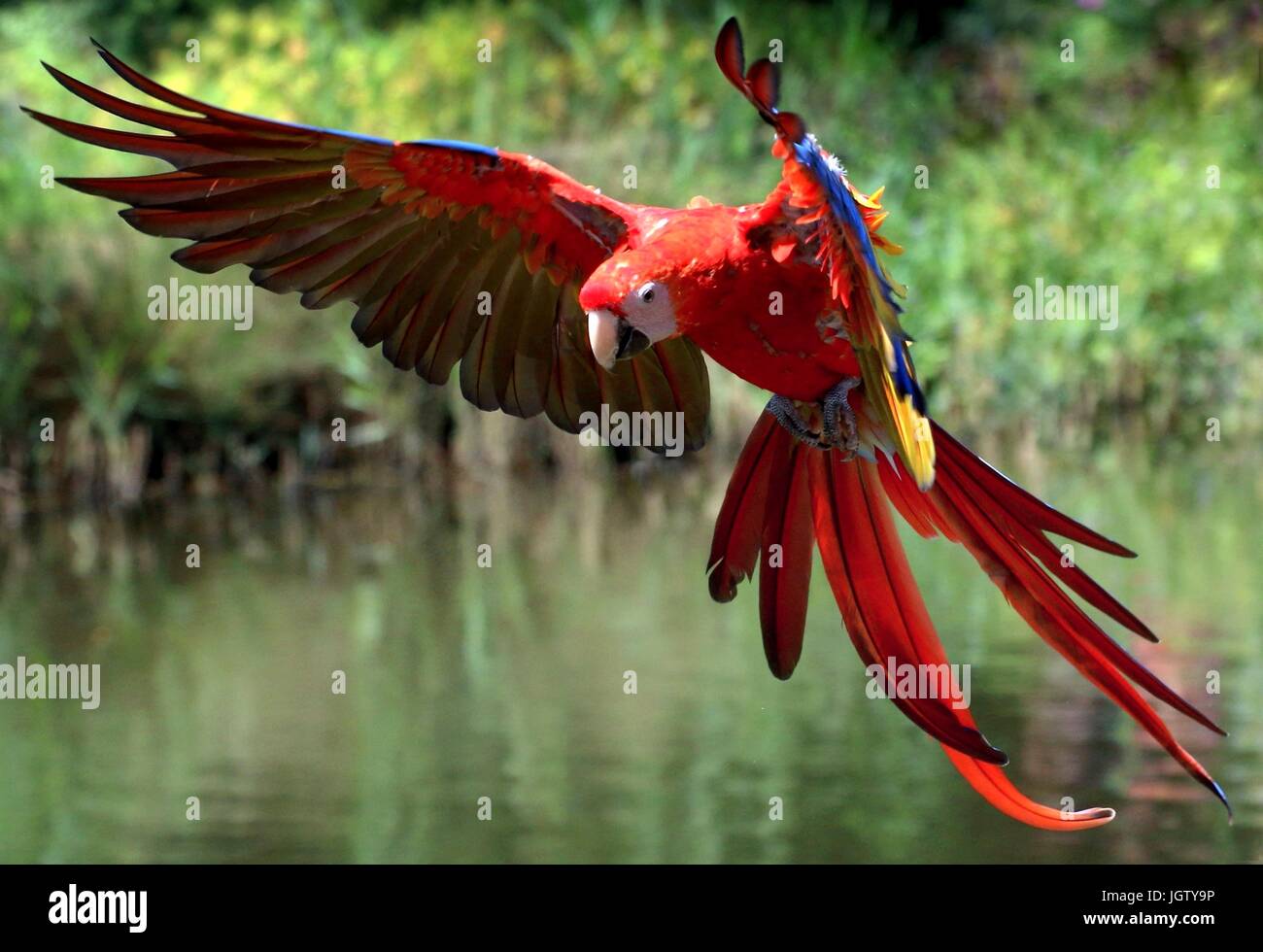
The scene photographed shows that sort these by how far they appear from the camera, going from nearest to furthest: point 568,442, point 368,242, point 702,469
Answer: point 368,242 < point 568,442 < point 702,469

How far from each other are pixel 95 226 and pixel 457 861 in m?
5.64

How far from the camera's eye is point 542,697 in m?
8.70

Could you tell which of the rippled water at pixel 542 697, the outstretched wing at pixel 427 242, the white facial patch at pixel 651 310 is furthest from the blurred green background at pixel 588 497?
the white facial patch at pixel 651 310

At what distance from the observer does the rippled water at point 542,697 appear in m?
7.22

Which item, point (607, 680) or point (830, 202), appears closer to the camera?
point (830, 202)

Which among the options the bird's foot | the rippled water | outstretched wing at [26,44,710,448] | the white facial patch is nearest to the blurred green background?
the rippled water

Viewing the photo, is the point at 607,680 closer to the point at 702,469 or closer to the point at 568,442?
the point at 568,442

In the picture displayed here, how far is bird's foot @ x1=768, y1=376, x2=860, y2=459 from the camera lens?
A: 2.81 m

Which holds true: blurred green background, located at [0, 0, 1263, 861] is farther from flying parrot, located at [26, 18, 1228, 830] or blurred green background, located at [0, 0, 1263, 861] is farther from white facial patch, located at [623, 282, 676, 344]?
white facial patch, located at [623, 282, 676, 344]

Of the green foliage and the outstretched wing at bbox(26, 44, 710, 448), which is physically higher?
the green foliage

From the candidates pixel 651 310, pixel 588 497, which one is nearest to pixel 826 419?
pixel 651 310

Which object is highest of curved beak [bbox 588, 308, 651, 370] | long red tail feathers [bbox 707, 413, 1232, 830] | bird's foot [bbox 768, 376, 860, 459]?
curved beak [bbox 588, 308, 651, 370]
